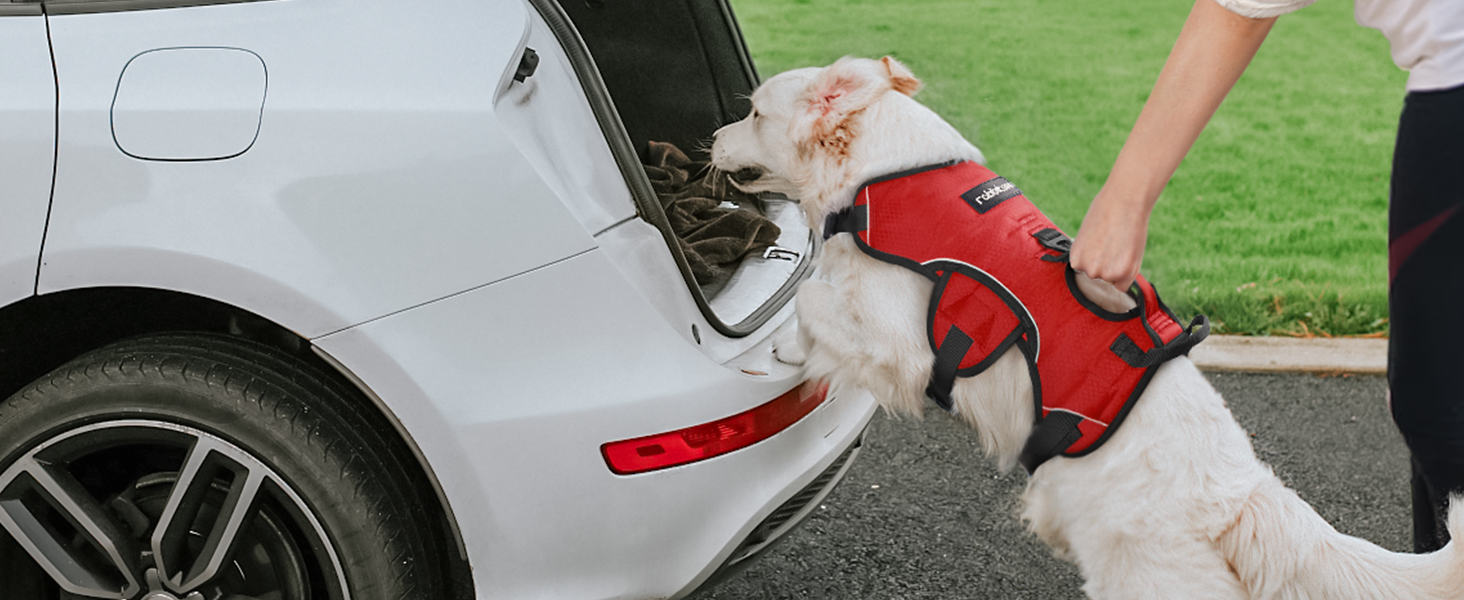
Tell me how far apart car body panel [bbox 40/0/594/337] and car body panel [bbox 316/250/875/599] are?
6 centimetres

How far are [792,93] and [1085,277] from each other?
88 cm

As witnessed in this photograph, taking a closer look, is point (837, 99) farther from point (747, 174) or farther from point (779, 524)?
point (779, 524)

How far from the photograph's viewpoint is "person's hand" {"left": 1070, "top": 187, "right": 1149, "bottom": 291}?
1.83 m

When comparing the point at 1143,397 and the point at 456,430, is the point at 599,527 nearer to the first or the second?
the point at 456,430

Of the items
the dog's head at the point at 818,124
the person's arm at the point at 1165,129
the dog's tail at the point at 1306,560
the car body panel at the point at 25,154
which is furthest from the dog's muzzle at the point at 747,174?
the car body panel at the point at 25,154

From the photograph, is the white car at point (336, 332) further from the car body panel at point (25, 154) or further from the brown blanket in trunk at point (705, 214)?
the brown blanket in trunk at point (705, 214)

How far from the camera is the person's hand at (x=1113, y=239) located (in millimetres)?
1826

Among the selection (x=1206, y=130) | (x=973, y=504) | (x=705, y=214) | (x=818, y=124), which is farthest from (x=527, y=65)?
(x=1206, y=130)

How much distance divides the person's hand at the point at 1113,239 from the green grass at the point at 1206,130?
1.12m

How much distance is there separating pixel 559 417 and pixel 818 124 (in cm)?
97

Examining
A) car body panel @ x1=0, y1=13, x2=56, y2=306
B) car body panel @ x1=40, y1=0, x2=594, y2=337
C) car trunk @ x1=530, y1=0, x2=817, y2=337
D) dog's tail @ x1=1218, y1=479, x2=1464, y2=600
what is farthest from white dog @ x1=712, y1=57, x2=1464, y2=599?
car body panel @ x1=0, y1=13, x2=56, y2=306

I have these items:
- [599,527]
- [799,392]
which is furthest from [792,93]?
[599,527]

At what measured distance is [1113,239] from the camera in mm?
1845

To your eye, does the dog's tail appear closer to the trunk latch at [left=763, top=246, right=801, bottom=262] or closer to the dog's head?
the dog's head
